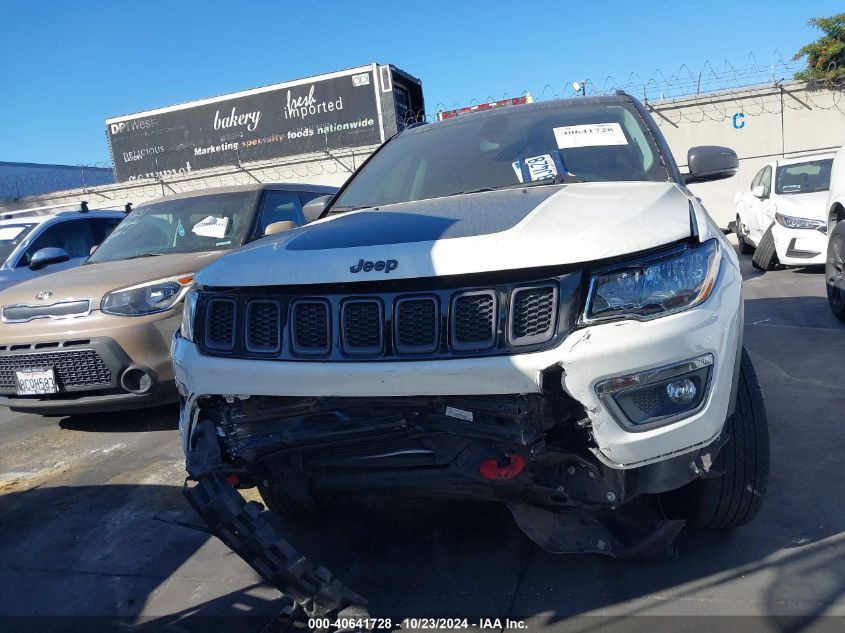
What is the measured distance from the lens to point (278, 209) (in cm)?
588

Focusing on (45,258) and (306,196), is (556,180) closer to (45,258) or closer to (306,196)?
(306,196)

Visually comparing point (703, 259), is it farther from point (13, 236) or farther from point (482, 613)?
point (13, 236)

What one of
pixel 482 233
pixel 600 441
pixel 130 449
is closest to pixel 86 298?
pixel 130 449

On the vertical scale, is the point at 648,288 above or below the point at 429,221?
below

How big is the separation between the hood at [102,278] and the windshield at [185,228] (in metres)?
0.32

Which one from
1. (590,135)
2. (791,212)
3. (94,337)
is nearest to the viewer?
(590,135)

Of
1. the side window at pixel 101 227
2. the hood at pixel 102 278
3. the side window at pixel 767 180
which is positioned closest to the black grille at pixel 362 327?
the hood at pixel 102 278

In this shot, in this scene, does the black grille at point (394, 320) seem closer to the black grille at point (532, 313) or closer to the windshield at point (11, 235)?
the black grille at point (532, 313)

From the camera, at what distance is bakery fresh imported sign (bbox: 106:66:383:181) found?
21.5 metres

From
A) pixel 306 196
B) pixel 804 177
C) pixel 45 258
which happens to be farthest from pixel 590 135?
pixel 804 177

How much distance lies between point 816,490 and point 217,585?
2600mm

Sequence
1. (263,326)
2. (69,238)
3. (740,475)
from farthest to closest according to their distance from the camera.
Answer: (69,238)
(740,475)
(263,326)

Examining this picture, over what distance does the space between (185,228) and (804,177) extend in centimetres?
831

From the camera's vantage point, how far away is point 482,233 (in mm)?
2162
